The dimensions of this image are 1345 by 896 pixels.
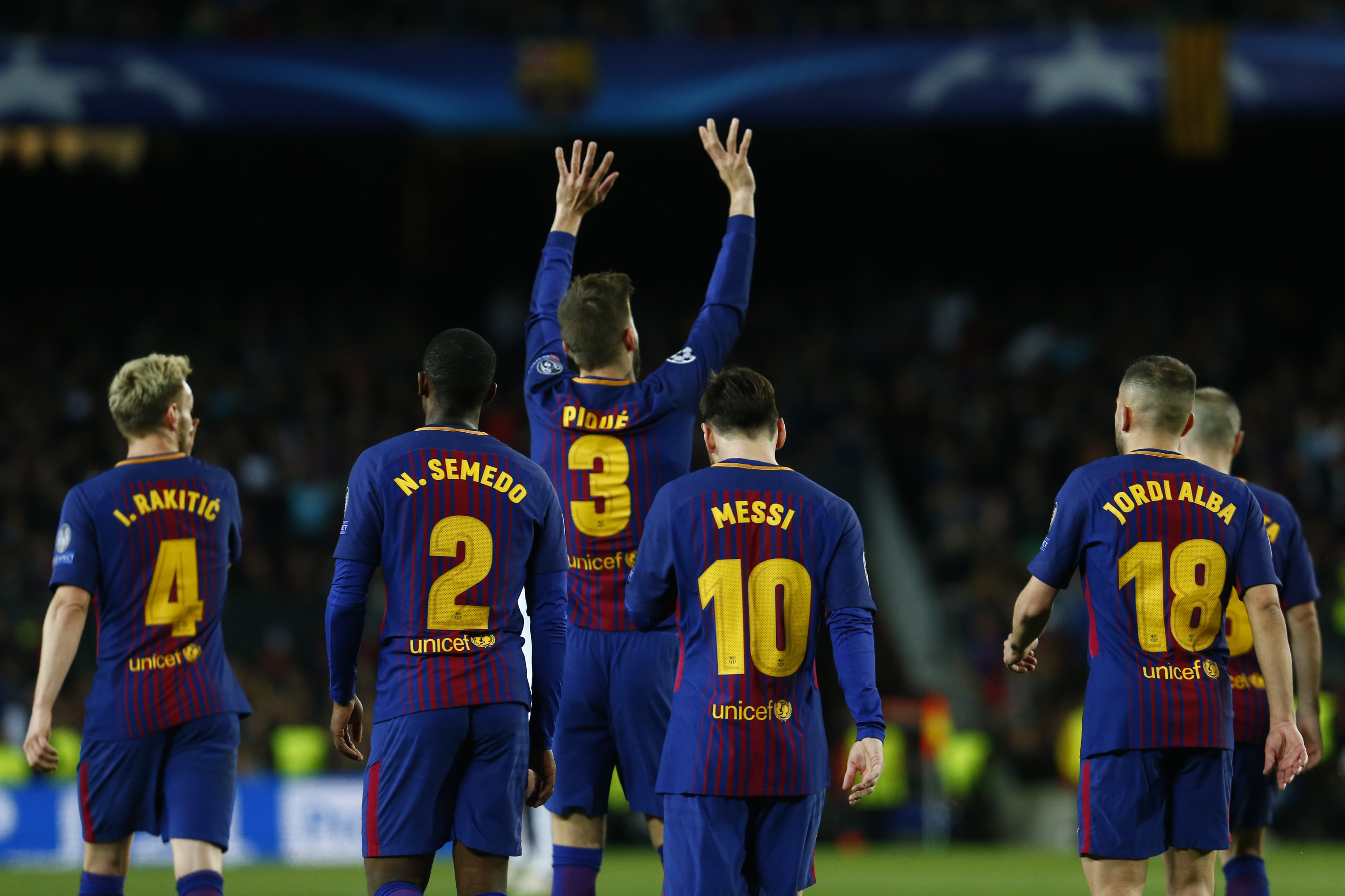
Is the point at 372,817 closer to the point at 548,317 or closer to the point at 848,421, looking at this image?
the point at 548,317

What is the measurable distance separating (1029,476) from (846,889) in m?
7.79

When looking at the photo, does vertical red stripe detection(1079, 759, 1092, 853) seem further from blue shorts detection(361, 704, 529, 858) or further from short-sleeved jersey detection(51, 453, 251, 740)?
short-sleeved jersey detection(51, 453, 251, 740)

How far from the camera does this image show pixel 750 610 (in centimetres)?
516

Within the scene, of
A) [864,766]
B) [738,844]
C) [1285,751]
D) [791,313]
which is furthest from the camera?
[791,313]

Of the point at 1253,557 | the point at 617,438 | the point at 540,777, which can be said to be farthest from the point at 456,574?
the point at 1253,557

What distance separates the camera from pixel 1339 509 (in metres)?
17.2

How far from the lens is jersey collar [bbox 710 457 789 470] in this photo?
17.3 ft

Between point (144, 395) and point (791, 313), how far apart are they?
15.8 meters

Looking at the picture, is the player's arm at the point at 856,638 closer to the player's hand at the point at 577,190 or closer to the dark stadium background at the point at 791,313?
the player's hand at the point at 577,190

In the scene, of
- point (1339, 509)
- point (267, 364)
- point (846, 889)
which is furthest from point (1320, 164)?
point (846, 889)

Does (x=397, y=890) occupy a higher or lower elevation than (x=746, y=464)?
lower

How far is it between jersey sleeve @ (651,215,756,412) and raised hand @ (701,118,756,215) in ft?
0.25

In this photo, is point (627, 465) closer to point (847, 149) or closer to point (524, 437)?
point (524, 437)

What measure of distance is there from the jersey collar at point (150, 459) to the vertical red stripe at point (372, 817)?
5.79 ft
